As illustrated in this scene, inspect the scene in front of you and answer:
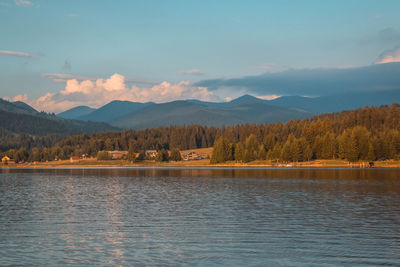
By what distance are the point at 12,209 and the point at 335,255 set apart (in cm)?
3897

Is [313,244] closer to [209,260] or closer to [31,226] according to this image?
[209,260]

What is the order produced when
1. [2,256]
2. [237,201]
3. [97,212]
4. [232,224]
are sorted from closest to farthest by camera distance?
[2,256] < [232,224] < [97,212] < [237,201]

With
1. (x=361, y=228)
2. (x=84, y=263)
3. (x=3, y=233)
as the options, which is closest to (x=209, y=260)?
(x=84, y=263)

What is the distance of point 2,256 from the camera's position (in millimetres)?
27438

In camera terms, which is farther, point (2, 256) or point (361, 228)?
point (361, 228)

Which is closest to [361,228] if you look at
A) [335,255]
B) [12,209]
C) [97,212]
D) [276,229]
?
[276,229]

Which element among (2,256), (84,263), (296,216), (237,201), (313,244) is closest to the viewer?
(84,263)

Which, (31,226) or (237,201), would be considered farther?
(237,201)

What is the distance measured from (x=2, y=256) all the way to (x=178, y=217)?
19.1m

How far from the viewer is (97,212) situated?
4816cm

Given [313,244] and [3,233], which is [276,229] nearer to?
[313,244]

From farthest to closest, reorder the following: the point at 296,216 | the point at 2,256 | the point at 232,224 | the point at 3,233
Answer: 1. the point at 296,216
2. the point at 232,224
3. the point at 3,233
4. the point at 2,256

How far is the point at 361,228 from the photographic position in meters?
36.5

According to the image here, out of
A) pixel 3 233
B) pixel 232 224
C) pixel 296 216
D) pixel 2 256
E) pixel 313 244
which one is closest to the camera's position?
pixel 2 256
